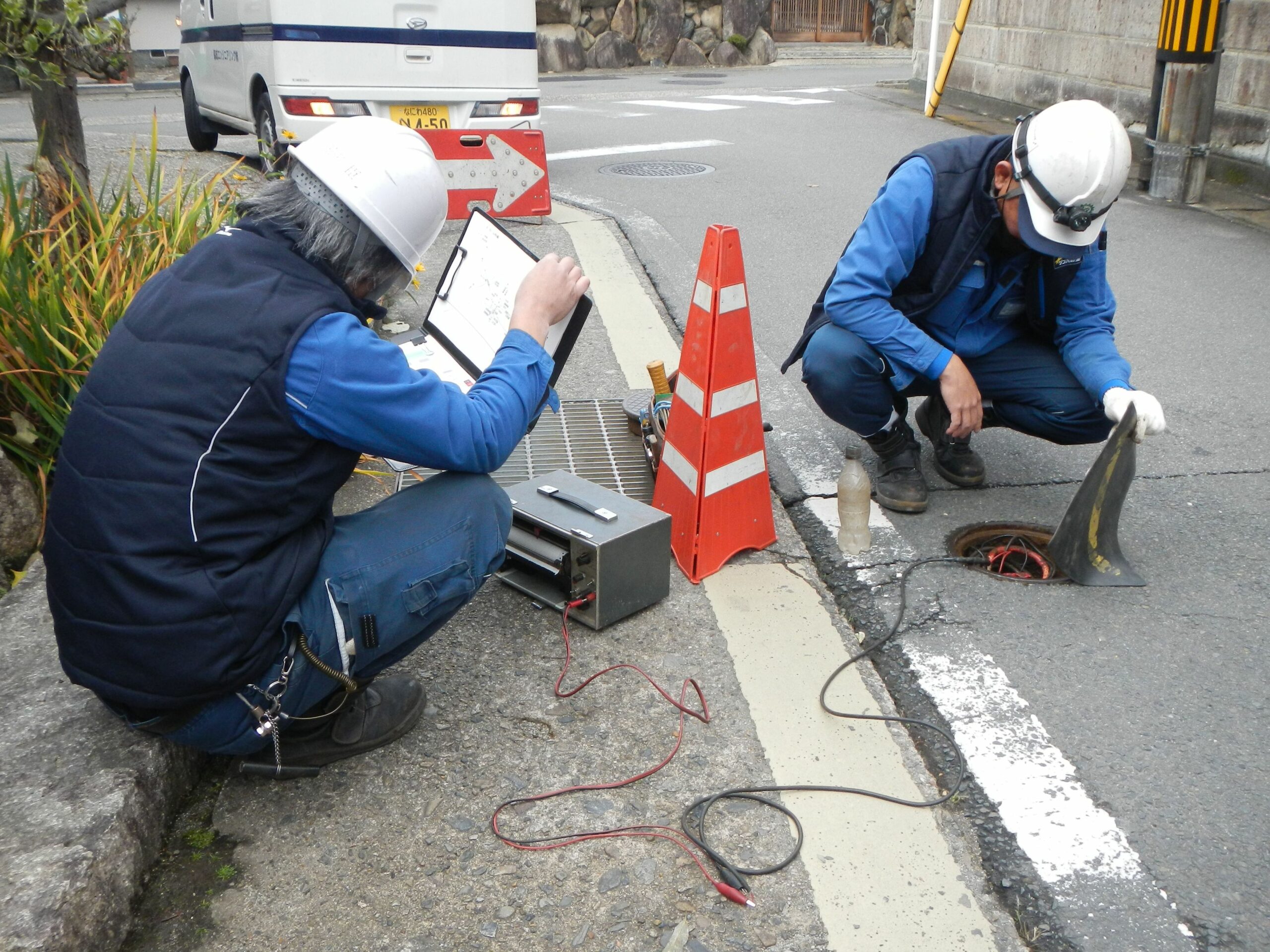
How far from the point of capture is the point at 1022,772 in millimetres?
2535

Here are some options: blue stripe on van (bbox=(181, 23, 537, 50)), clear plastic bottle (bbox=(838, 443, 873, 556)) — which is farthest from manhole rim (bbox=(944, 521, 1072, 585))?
blue stripe on van (bbox=(181, 23, 537, 50))

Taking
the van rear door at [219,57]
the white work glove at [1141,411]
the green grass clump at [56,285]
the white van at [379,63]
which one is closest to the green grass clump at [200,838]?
the green grass clump at [56,285]

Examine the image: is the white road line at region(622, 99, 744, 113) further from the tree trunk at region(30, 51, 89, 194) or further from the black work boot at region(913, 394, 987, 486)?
the black work boot at region(913, 394, 987, 486)

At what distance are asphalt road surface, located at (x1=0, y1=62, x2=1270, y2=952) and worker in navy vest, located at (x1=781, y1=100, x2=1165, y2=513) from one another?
29 cm

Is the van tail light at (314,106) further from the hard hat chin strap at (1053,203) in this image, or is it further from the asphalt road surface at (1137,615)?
the hard hat chin strap at (1053,203)

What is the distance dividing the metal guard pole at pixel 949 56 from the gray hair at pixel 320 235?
38.7ft

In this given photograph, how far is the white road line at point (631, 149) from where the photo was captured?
10719 millimetres

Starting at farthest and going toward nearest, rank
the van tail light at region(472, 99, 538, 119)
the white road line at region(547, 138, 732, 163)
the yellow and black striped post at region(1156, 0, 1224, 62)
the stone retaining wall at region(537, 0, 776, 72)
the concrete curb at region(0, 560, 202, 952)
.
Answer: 1. the stone retaining wall at region(537, 0, 776, 72)
2. the white road line at region(547, 138, 732, 163)
3. the van tail light at region(472, 99, 538, 119)
4. the yellow and black striped post at region(1156, 0, 1224, 62)
5. the concrete curb at region(0, 560, 202, 952)

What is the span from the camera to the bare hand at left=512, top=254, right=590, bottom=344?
260cm

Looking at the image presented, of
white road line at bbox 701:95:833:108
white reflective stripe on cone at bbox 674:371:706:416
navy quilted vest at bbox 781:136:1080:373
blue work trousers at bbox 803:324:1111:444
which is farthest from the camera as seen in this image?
white road line at bbox 701:95:833:108

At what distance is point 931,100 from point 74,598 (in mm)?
12676

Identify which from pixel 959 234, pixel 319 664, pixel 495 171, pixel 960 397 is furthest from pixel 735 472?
pixel 495 171

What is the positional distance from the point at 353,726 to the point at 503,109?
6.64 metres

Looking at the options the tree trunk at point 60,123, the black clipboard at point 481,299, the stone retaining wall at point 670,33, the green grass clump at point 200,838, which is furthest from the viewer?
the stone retaining wall at point 670,33
